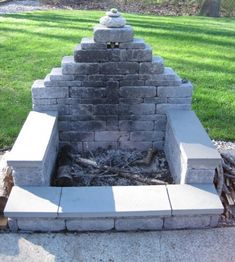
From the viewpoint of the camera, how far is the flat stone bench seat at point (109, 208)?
12.5ft

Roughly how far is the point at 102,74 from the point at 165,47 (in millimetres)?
5662

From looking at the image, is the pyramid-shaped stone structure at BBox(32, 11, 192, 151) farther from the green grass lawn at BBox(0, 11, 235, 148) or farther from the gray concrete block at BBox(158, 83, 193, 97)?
the green grass lawn at BBox(0, 11, 235, 148)

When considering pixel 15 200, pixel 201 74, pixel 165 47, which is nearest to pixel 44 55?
pixel 165 47

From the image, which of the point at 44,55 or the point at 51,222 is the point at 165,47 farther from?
the point at 51,222

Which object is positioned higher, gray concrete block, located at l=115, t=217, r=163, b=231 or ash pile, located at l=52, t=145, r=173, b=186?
ash pile, located at l=52, t=145, r=173, b=186

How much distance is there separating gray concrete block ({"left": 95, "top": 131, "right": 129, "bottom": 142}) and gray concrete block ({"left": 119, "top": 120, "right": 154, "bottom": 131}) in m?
0.07

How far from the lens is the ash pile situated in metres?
4.63

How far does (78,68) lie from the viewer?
4770mm

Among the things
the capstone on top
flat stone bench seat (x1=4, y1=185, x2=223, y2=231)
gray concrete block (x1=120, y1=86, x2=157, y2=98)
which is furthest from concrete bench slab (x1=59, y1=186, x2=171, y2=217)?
the capstone on top

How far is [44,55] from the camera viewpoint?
371 inches

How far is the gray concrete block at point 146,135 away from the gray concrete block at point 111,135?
0.30ft

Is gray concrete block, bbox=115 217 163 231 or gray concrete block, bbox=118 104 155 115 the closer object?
gray concrete block, bbox=115 217 163 231

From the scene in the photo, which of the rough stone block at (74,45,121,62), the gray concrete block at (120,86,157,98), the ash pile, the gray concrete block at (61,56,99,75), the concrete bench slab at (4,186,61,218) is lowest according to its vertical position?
the ash pile

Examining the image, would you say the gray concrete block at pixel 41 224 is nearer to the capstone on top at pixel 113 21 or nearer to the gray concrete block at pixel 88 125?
the gray concrete block at pixel 88 125
